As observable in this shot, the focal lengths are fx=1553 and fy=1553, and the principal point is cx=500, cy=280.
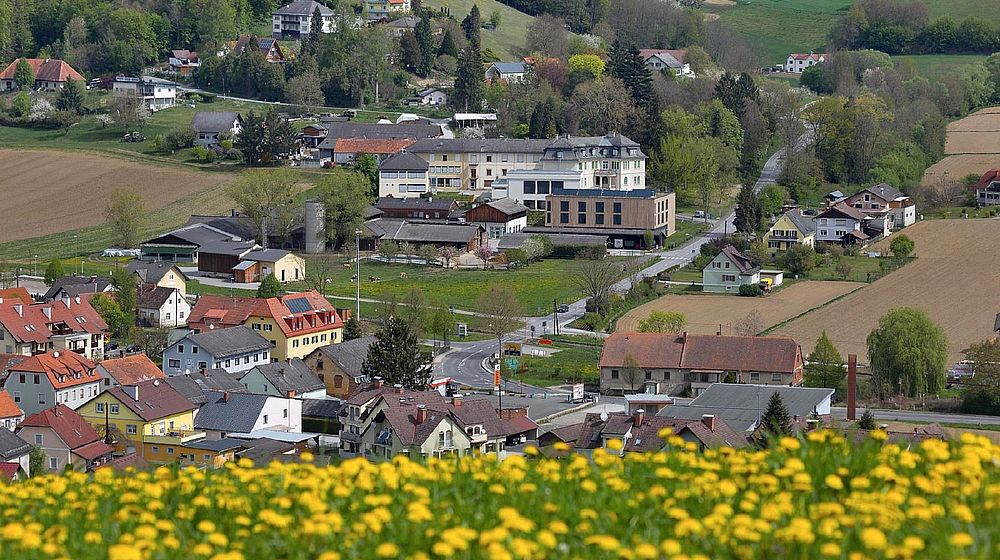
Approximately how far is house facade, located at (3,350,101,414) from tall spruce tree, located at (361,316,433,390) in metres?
5.75

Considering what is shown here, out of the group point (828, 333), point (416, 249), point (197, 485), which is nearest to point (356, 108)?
point (416, 249)

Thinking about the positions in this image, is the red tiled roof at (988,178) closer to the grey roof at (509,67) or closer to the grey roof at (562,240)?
the grey roof at (562,240)

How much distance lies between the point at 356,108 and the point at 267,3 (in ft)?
56.4

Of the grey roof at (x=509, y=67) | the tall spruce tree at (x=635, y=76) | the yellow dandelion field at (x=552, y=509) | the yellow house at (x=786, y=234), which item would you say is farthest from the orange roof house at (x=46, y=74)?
the yellow dandelion field at (x=552, y=509)

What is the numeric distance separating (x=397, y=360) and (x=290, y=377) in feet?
7.83

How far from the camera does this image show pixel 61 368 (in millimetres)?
31859

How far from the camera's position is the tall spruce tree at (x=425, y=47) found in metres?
78.4

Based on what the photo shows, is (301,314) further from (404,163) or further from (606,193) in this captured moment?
(404,163)

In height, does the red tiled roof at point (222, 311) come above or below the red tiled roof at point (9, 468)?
above

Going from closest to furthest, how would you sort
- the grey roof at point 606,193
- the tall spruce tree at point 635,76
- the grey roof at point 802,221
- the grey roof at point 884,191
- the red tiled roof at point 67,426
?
1. the red tiled roof at point 67,426
2. the grey roof at point 802,221
3. the grey roof at point 606,193
4. the grey roof at point 884,191
5. the tall spruce tree at point 635,76

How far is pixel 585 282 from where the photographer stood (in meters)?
46.0

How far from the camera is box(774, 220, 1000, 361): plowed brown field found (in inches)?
1538

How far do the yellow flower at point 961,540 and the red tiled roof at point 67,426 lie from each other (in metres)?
21.4

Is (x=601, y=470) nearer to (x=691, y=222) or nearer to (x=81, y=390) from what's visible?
(x=81, y=390)
